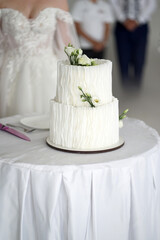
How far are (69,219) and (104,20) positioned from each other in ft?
21.8

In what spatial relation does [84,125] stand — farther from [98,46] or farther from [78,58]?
[98,46]

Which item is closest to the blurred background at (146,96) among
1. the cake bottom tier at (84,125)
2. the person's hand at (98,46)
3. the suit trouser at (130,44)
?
the suit trouser at (130,44)

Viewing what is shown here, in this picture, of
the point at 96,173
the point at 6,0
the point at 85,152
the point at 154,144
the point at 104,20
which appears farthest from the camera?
the point at 104,20

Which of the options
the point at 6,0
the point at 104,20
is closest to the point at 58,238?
the point at 6,0

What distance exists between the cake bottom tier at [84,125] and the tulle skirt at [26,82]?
1.56 m

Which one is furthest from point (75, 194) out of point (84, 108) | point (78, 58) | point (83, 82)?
point (78, 58)

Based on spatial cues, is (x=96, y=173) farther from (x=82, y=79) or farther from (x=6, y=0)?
(x=6, y=0)

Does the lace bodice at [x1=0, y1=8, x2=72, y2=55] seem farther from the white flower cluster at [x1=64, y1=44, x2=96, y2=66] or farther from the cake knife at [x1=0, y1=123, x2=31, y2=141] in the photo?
the white flower cluster at [x1=64, y1=44, x2=96, y2=66]

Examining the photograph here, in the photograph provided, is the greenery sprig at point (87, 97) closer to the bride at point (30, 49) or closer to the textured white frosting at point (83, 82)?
the textured white frosting at point (83, 82)

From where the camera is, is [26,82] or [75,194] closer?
[75,194]

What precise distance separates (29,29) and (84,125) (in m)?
1.69

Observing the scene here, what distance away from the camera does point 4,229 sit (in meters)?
2.25

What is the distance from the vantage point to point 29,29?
3.71 m

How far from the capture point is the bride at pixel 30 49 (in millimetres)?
3711
